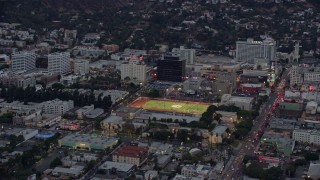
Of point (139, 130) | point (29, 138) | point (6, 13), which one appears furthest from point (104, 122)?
point (6, 13)

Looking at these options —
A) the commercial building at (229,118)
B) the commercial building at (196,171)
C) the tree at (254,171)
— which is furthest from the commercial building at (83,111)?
the tree at (254,171)

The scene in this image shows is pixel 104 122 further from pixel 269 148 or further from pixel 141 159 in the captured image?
pixel 269 148

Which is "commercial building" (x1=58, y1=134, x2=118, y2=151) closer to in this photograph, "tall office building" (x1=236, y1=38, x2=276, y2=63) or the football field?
the football field

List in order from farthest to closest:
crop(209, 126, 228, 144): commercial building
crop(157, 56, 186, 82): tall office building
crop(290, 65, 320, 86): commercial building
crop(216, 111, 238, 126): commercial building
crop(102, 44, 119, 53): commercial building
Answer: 1. crop(102, 44, 119, 53): commercial building
2. crop(157, 56, 186, 82): tall office building
3. crop(290, 65, 320, 86): commercial building
4. crop(216, 111, 238, 126): commercial building
5. crop(209, 126, 228, 144): commercial building

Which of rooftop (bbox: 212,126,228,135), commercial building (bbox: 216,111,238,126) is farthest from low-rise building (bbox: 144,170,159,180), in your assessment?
commercial building (bbox: 216,111,238,126)

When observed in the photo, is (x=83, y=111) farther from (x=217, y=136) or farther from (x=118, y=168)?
(x=118, y=168)

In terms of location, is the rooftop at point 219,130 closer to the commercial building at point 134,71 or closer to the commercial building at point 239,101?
the commercial building at point 239,101

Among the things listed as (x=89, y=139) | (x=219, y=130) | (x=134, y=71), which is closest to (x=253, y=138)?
(x=219, y=130)
